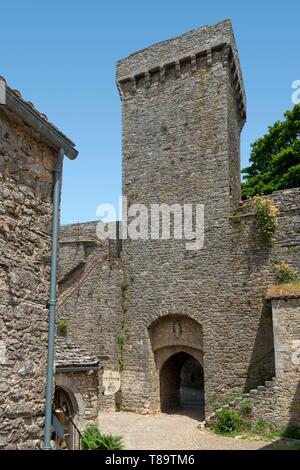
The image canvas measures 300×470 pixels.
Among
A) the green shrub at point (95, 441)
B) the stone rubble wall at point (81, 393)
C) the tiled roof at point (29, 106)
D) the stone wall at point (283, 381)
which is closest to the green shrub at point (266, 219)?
the stone wall at point (283, 381)

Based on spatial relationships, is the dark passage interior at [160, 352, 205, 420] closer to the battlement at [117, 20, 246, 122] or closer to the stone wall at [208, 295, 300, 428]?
the stone wall at [208, 295, 300, 428]

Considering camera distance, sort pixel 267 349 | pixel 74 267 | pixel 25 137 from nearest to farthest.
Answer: pixel 25 137 → pixel 267 349 → pixel 74 267

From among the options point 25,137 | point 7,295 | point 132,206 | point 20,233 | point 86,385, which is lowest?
point 86,385

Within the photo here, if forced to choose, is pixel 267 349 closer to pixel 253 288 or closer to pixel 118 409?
pixel 253 288

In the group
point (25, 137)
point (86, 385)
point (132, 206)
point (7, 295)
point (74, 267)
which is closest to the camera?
point (7, 295)

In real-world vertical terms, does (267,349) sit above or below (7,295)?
below

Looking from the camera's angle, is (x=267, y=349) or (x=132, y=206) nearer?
(x=267, y=349)

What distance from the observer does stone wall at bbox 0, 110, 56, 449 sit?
450 cm

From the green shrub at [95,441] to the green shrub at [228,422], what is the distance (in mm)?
3792

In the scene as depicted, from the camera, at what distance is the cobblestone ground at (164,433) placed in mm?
10602

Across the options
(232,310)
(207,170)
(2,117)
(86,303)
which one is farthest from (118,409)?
(2,117)

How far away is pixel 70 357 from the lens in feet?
32.3

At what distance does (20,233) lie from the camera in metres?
4.83

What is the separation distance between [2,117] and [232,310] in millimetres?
11095
